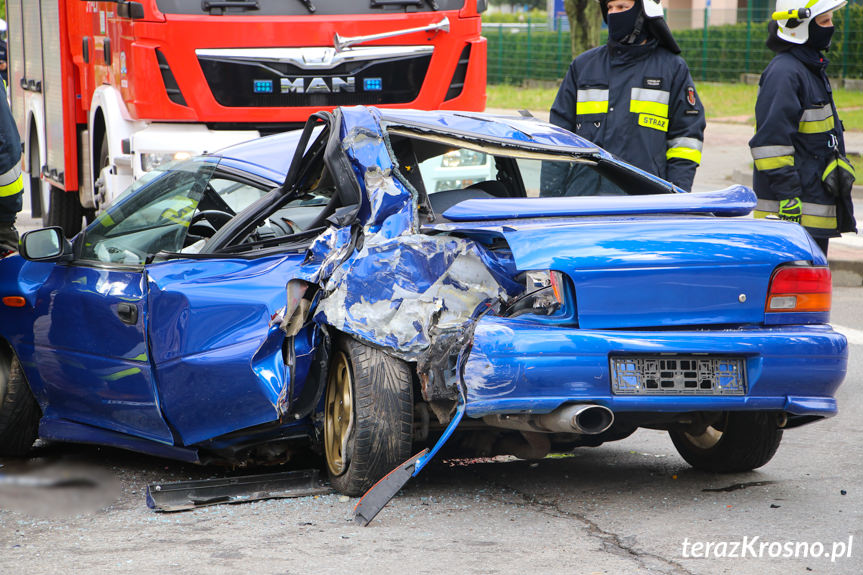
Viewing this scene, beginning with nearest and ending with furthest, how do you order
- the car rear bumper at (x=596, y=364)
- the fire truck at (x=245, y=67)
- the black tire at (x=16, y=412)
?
the car rear bumper at (x=596, y=364)
the black tire at (x=16, y=412)
the fire truck at (x=245, y=67)

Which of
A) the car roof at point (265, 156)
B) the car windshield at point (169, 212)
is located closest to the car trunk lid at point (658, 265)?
the car roof at point (265, 156)

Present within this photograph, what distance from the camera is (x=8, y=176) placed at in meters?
6.05

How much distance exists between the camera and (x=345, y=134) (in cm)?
463

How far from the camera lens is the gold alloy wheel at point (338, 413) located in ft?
14.4

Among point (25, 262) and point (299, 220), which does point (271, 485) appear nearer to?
point (299, 220)

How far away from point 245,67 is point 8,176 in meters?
3.10

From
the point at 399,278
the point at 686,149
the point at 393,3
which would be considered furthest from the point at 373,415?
the point at 393,3

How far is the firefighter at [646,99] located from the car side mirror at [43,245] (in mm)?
2941

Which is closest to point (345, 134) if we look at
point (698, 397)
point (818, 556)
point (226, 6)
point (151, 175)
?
point (151, 175)

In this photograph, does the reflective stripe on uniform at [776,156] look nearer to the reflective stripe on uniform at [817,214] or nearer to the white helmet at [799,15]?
the reflective stripe on uniform at [817,214]

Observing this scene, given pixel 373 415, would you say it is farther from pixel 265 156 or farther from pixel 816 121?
pixel 816 121

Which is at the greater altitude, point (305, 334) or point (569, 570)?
point (305, 334)

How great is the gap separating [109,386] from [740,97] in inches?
994

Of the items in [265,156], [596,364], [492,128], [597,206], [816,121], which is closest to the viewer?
[596,364]
